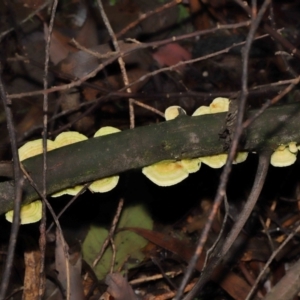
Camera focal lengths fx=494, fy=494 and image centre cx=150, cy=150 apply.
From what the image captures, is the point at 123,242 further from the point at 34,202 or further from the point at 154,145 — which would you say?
the point at 154,145

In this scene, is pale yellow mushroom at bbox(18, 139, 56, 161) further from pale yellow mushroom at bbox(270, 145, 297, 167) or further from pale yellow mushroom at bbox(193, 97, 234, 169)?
pale yellow mushroom at bbox(270, 145, 297, 167)

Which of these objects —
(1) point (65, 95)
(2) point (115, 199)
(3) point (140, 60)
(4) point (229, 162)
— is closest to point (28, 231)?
(2) point (115, 199)

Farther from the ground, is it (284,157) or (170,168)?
(170,168)

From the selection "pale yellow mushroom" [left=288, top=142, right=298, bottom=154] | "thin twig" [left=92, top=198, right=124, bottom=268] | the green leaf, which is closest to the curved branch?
"pale yellow mushroom" [left=288, top=142, right=298, bottom=154]

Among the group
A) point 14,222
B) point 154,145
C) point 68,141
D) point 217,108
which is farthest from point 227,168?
point 68,141

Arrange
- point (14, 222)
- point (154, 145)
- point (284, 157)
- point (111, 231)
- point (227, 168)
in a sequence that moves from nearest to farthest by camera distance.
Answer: point (227, 168) → point (14, 222) → point (154, 145) → point (284, 157) → point (111, 231)

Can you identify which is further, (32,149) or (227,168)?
(32,149)

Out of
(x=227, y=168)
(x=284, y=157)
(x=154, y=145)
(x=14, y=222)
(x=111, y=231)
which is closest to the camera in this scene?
(x=227, y=168)

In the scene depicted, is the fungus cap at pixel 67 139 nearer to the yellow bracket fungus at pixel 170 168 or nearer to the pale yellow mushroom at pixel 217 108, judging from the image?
the yellow bracket fungus at pixel 170 168
